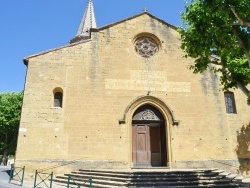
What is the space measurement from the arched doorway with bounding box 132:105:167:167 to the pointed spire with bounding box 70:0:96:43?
14.9m

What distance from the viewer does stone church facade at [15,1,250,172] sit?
13.9m

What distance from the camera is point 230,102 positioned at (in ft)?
53.7

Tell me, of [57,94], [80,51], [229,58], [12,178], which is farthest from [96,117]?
[229,58]

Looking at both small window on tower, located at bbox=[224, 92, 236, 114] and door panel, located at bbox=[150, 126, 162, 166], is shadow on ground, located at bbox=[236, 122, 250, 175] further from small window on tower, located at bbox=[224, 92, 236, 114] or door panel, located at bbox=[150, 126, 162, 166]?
door panel, located at bbox=[150, 126, 162, 166]

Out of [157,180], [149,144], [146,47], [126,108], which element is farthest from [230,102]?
[157,180]

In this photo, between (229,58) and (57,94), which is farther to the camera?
(57,94)

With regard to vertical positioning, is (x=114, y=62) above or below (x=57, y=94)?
above

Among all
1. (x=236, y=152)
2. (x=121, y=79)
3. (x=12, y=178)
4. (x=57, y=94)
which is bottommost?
(x=12, y=178)

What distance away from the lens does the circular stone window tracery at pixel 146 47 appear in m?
16.5

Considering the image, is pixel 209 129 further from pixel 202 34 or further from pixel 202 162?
pixel 202 34

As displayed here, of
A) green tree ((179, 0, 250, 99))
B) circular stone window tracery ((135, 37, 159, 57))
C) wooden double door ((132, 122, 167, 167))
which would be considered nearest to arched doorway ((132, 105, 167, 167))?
wooden double door ((132, 122, 167, 167))

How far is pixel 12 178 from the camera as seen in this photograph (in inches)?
506

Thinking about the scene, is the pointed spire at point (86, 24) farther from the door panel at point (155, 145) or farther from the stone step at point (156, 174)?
the stone step at point (156, 174)

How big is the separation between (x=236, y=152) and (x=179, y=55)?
6.64m
